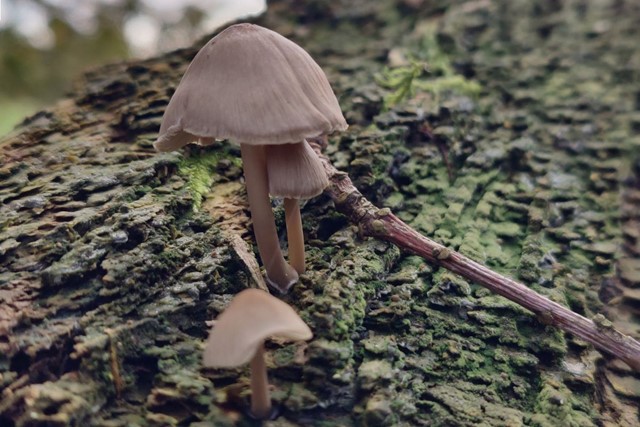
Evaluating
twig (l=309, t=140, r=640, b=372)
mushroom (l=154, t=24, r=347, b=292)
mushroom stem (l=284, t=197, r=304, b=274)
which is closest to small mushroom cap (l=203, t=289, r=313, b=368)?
mushroom (l=154, t=24, r=347, b=292)

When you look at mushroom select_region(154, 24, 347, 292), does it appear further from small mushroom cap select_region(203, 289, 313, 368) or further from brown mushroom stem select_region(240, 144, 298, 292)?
small mushroom cap select_region(203, 289, 313, 368)

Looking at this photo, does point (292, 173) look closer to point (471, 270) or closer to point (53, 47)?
point (471, 270)

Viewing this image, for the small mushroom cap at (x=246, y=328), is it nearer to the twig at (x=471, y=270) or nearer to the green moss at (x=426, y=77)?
the twig at (x=471, y=270)

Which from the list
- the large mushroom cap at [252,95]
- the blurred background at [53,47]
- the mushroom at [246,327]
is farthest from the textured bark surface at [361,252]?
the blurred background at [53,47]

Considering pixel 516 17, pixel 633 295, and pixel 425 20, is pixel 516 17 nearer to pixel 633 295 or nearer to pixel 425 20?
pixel 425 20

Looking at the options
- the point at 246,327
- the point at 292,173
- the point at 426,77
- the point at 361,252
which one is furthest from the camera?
the point at 426,77

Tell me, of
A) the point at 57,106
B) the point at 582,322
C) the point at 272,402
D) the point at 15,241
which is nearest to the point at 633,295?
the point at 582,322

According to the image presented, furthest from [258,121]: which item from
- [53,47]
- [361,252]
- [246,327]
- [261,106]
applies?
[53,47]
